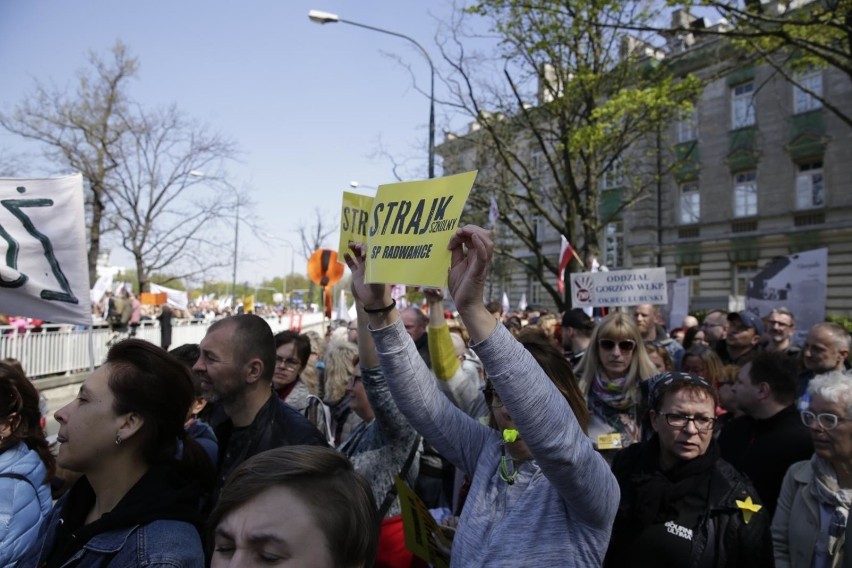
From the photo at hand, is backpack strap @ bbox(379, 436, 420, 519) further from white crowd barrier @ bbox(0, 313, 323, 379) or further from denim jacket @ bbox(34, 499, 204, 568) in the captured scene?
white crowd barrier @ bbox(0, 313, 323, 379)

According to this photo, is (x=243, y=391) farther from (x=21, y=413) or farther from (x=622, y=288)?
(x=622, y=288)

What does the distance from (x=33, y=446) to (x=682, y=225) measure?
3000 centimetres

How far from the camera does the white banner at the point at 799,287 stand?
9.28m

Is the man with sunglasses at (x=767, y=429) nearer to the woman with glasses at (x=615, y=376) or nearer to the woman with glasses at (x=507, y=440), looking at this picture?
the woman with glasses at (x=615, y=376)

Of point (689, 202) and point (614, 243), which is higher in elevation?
point (689, 202)

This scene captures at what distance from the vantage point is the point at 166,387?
2.20m

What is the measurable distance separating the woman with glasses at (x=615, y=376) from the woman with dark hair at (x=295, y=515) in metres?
2.50

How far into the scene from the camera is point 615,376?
4.21m

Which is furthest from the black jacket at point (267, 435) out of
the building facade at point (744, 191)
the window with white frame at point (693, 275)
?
the window with white frame at point (693, 275)

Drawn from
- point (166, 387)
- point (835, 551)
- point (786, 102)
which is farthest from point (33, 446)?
point (786, 102)

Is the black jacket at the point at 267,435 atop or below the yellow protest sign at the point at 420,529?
atop

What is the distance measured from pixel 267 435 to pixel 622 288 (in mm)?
7197

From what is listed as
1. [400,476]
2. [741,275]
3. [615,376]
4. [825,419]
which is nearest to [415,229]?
[400,476]

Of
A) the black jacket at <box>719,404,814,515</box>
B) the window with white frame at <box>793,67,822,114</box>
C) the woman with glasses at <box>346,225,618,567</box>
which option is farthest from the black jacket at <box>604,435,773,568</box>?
the window with white frame at <box>793,67,822,114</box>
